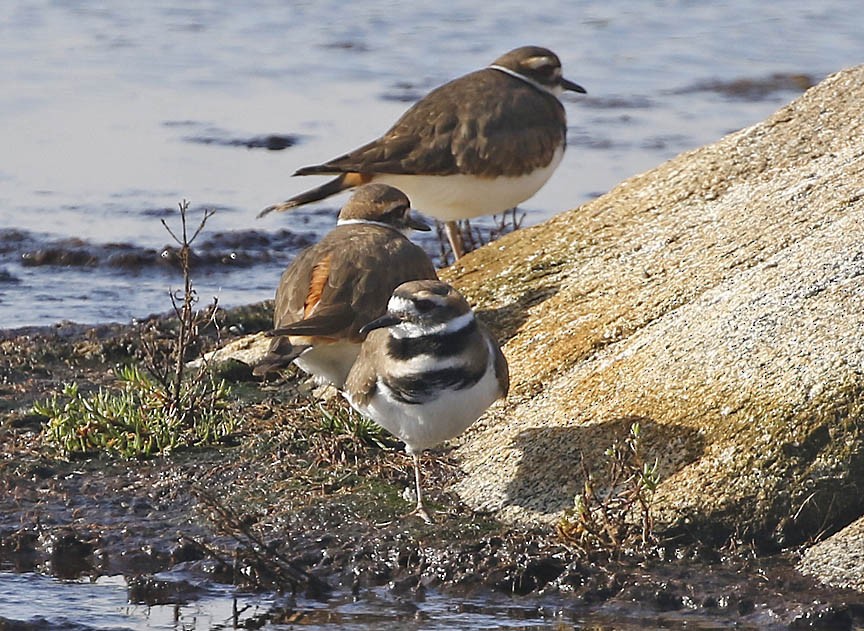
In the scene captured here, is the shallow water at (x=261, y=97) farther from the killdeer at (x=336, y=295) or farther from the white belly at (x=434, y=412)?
the white belly at (x=434, y=412)

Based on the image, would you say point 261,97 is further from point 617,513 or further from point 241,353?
point 617,513

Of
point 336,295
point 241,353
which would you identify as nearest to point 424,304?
point 336,295

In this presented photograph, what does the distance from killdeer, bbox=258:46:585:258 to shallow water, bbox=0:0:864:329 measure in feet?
5.78

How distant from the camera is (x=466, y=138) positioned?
8711 millimetres

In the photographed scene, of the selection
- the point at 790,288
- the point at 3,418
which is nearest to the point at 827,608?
the point at 790,288

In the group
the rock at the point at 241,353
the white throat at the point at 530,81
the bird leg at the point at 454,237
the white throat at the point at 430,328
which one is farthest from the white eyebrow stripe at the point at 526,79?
the white throat at the point at 430,328

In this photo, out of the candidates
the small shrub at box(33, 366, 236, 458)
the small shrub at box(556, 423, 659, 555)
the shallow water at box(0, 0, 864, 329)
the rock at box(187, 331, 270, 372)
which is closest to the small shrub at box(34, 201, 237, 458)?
the small shrub at box(33, 366, 236, 458)

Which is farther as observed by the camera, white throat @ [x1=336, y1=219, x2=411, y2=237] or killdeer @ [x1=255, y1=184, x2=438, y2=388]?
white throat @ [x1=336, y1=219, x2=411, y2=237]

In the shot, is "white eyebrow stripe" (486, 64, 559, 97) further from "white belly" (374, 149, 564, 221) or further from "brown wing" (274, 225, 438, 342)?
"brown wing" (274, 225, 438, 342)

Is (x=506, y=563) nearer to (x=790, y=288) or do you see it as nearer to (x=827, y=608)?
(x=827, y=608)

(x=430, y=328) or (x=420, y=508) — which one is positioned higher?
(x=430, y=328)

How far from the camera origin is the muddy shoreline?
198 inches

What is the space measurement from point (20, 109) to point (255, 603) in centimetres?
919

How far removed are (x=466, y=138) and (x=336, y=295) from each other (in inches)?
102
